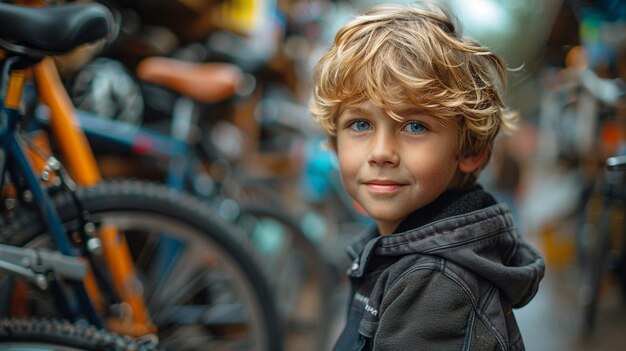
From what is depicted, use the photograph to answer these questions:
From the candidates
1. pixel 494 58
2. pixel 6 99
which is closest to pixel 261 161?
pixel 6 99

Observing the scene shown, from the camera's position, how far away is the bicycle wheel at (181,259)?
1.11m

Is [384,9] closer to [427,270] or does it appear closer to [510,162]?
[427,270]

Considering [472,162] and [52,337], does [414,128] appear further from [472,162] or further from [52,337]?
[52,337]

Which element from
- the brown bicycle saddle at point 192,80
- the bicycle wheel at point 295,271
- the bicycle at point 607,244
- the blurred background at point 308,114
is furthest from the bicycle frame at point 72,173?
the bicycle at point 607,244

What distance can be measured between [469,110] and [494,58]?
111mm

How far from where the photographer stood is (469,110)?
708 mm

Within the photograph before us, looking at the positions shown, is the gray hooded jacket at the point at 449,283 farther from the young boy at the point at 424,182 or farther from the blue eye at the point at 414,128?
the blue eye at the point at 414,128

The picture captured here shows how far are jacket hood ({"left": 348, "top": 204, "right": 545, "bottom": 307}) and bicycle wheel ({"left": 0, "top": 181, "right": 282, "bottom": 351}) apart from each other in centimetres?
56

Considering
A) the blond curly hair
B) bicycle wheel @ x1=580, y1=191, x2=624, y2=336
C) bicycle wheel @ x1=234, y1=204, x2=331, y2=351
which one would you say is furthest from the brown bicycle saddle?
bicycle wheel @ x1=580, y1=191, x2=624, y2=336

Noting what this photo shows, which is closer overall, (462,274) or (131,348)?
(462,274)

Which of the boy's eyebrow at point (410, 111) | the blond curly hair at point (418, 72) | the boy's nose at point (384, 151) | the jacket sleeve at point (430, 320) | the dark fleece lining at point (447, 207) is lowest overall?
the jacket sleeve at point (430, 320)

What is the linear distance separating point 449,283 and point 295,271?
1.68 m

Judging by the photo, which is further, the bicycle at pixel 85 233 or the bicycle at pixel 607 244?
the bicycle at pixel 607 244

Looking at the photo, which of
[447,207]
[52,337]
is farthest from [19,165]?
[447,207]
